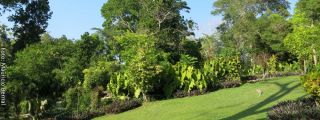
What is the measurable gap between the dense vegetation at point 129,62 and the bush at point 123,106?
4 centimetres

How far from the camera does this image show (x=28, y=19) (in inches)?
650

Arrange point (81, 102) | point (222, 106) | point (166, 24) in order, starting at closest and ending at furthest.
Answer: point (222, 106) → point (81, 102) → point (166, 24)

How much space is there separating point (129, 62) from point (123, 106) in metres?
4.26

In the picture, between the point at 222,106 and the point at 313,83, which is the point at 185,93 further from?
the point at 313,83

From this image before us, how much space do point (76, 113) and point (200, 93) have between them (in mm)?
5119

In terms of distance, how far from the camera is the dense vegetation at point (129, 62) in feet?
57.5

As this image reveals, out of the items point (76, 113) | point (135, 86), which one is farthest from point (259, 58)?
point (76, 113)

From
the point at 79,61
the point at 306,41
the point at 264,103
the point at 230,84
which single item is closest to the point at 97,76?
the point at 79,61

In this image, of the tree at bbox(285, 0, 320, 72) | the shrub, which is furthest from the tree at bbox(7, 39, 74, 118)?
the tree at bbox(285, 0, 320, 72)

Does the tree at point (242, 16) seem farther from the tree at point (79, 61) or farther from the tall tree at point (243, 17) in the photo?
the tree at point (79, 61)

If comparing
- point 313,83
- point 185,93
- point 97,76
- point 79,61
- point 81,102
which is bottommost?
point 81,102

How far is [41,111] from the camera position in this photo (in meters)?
17.8

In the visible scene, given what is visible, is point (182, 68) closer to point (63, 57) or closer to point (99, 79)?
point (99, 79)

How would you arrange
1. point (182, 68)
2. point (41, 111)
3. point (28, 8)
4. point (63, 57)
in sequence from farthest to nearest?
point (63, 57) < point (182, 68) < point (41, 111) < point (28, 8)
